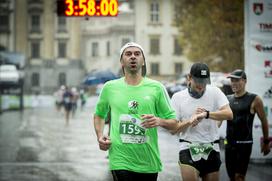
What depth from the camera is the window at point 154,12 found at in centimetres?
6450

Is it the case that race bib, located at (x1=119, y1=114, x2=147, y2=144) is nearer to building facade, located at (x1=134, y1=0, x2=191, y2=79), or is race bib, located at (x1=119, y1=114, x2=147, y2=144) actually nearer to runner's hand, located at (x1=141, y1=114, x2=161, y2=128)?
runner's hand, located at (x1=141, y1=114, x2=161, y2=128)

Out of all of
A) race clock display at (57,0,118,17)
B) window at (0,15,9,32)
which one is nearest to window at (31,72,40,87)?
window at (0,15,9,32)

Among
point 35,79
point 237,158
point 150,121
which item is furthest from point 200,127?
point 35,79

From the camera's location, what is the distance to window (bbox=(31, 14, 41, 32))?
74.9 m

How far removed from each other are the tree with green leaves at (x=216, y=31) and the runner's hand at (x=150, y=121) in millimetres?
23108

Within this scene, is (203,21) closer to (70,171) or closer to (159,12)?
(70,171)

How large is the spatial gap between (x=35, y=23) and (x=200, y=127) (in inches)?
2820

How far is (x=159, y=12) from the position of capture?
64875 mm

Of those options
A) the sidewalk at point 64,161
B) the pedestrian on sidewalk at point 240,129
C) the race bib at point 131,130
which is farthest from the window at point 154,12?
the race bib at point 131,130

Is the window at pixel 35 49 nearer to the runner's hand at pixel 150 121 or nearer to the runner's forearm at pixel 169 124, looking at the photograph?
the runner's forearm at pixel 169 124

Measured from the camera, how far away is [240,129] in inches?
278

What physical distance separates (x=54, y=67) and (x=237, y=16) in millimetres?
49049

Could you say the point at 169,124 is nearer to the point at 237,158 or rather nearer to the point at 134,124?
the point at 134,124

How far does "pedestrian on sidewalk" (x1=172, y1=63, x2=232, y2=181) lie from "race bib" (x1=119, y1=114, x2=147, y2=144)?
1.06 m
